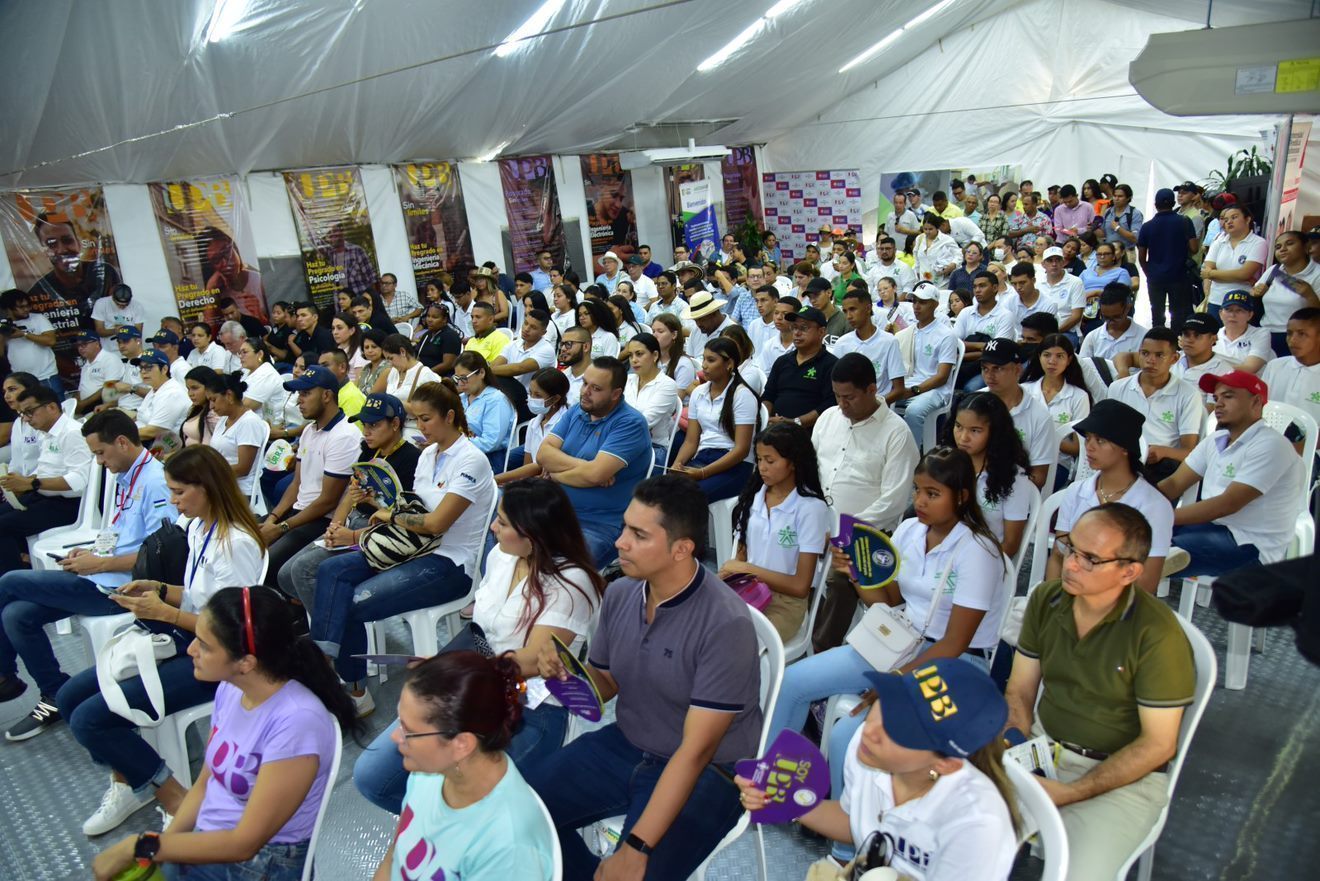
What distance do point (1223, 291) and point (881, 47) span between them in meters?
8.66

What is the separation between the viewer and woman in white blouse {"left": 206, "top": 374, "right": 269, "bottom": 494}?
190 inches

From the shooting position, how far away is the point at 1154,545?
287 centimetres

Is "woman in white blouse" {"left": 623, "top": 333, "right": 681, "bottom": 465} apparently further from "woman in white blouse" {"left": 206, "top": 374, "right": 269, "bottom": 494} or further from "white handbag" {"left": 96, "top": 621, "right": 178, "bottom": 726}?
"white handbag" {"left": 96, "top": 621, "right": 178, "bottom": 726}

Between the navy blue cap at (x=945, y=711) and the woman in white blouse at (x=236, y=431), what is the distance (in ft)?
13.2

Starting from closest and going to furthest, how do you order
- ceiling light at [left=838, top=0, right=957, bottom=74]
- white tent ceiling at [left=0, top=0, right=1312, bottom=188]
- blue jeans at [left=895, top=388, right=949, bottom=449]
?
1. blue jeans at [left=895, top=388, right=949, bottom=449]
2. white tent ceiling at [left=0, top=0, right=1312, bottom=188]
3. ceiling light at [left=838, top=0, right=957, bottom=74]

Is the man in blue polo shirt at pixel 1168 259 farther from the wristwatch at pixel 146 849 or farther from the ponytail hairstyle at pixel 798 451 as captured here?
the wristwatch at pixel 146 849

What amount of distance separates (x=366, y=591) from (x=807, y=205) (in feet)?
46.2

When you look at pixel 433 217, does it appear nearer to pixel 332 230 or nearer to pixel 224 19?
pixel 332 230

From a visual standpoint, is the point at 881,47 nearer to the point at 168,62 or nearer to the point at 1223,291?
the point at 1223,291

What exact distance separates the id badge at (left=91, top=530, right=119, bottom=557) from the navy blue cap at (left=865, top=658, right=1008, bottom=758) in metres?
3.17

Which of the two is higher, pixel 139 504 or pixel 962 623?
pixel 139 504

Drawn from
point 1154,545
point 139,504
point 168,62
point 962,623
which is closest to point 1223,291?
point 1154,545

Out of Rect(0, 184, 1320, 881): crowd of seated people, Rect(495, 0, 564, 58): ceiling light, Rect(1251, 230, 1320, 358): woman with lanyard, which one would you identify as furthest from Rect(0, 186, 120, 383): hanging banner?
Rect(1251, 230, 1320, 358): woman with lanyard

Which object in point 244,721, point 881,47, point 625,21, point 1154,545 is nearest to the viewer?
point 244,721
